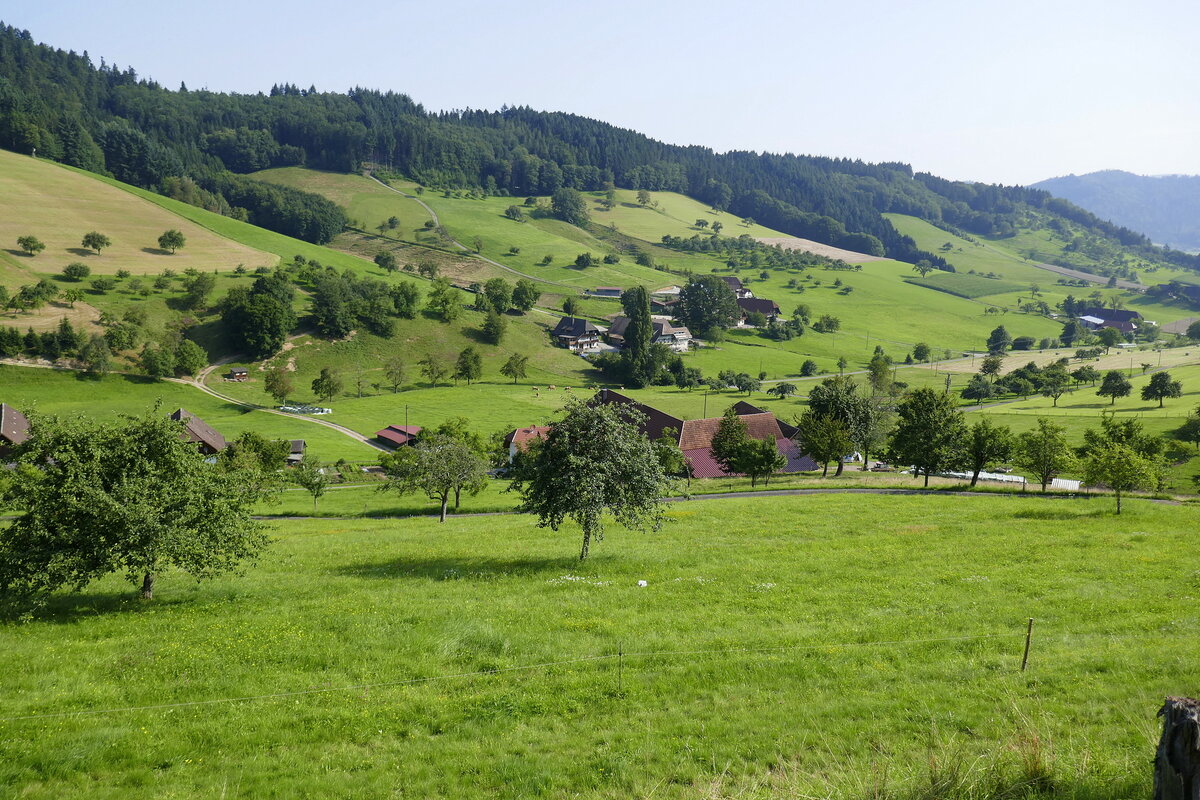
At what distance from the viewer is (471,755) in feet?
39.9

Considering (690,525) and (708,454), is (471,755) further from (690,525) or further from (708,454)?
(708,454)

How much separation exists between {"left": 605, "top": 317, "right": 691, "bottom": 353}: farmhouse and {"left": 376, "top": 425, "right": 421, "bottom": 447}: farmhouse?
248 ft

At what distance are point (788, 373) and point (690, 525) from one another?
120511 millimetres

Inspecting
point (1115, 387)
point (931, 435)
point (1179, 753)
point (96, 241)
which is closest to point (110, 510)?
point (1179, 753)

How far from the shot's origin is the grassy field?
90.4 meters

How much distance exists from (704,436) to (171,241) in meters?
138

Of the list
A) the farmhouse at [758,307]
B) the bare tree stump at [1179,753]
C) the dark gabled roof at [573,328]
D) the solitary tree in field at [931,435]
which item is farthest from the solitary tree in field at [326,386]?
the bare tree stump at [1179,753]

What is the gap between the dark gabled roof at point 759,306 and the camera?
195375mm

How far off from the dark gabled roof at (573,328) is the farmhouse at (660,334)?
14.9ft

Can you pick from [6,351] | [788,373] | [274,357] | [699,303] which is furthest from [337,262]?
[788,373]

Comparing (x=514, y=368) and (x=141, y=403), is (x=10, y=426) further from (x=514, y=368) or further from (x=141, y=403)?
(x=514, y=368)

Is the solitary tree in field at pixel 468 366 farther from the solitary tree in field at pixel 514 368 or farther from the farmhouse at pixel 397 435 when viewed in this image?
the farmhouse at pixel 397 435

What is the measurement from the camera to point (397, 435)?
9406 centimetres

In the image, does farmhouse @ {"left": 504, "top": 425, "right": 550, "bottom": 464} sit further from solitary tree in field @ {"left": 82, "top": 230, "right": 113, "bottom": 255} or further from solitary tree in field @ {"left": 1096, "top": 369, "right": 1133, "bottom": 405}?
solitary tree in field @ {"left": 82, "top": 230, "right": 113, "bottom": 255}
